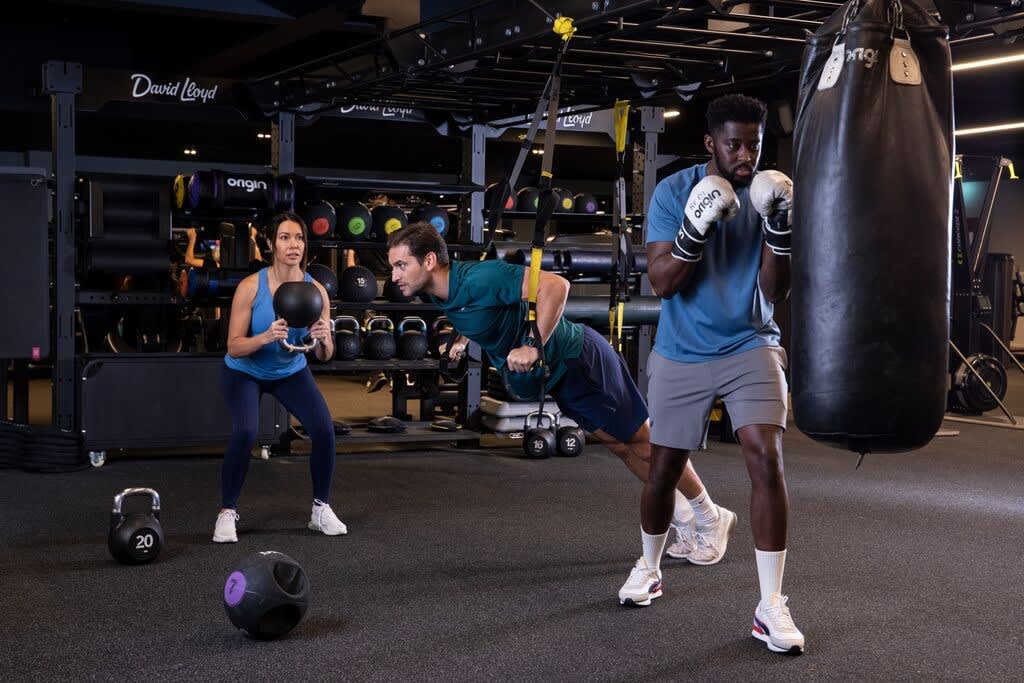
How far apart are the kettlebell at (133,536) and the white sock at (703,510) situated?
186cm

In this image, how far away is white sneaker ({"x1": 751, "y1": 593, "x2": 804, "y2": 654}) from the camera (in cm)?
290

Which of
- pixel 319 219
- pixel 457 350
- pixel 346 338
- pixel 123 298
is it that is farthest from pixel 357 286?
pixel 457 350

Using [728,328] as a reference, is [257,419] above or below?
below

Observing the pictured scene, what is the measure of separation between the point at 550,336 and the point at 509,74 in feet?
8.81

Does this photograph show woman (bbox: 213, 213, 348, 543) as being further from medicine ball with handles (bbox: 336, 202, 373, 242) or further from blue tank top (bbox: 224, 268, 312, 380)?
medicine ball with handles (bbox: 336, 202, 373, 242)

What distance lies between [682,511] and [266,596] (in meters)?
1.59

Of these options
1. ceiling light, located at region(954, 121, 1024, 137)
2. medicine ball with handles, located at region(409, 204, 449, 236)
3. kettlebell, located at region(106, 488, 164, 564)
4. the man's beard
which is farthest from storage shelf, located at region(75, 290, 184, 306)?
ceiling light, located at region(954, 121, 1024, 137)

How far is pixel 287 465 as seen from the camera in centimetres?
609

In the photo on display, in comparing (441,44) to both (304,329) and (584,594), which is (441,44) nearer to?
(304,329)

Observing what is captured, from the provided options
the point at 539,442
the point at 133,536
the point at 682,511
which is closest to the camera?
the point at 133,536

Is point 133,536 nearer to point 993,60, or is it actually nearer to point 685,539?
point 685,539

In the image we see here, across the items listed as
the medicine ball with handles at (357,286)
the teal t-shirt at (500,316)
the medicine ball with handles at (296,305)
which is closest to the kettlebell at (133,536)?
the medicine ball with handles at (296,305)

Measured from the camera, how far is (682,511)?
3.90m

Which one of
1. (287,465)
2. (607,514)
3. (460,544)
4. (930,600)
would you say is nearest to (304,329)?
(460,544)
